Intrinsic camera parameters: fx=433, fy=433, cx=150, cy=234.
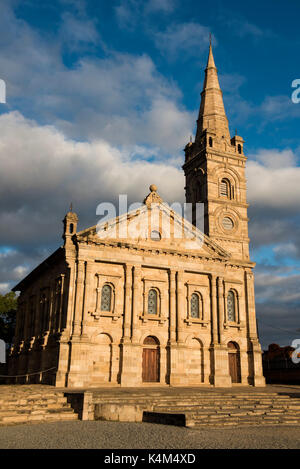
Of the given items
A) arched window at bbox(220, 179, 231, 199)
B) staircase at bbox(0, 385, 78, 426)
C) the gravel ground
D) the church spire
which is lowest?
the gravel ground

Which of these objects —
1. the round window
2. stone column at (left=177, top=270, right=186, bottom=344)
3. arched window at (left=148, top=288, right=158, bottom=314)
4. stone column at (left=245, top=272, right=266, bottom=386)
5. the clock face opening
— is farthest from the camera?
the round window

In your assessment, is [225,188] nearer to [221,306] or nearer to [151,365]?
[221,306]

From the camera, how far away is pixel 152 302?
33.6 meters

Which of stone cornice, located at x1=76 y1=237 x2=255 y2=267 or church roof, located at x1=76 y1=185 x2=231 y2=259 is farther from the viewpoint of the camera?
church roof, located at x1=76 y1=185 x2=231 y2=259

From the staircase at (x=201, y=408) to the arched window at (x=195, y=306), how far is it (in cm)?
1135

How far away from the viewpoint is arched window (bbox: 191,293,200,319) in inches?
1377

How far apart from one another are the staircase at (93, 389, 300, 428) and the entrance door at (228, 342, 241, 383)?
36.6 feet

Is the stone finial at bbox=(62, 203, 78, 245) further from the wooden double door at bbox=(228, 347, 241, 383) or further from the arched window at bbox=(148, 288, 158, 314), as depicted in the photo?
the wooden double door at bbox=(228, 347, 241, 383)

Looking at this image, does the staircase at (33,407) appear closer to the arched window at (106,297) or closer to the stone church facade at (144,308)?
the stone church facade at (144,308)

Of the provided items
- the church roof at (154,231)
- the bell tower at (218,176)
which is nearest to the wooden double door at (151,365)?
the church roof at (154,231)

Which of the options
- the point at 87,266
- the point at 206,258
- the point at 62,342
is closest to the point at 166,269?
the point at 206,258

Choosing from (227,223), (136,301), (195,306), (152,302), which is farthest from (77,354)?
(227,223)

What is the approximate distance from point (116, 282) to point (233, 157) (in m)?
19.1

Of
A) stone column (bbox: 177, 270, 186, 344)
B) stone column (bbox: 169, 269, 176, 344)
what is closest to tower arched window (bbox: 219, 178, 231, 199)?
stone column (bbox: 177, 270, 186, 344)
